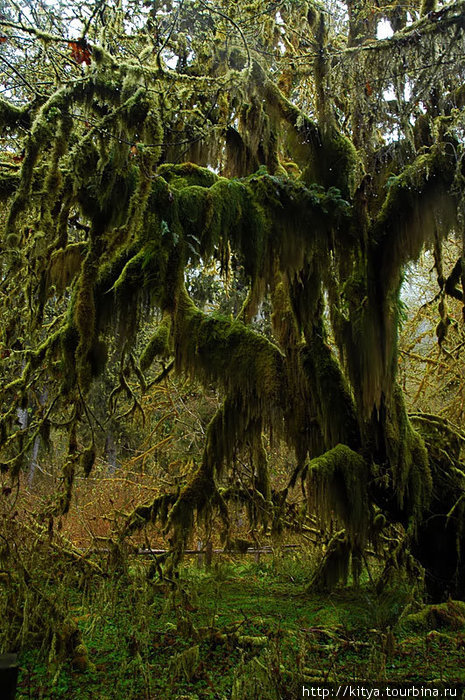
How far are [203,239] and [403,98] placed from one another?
243 cm

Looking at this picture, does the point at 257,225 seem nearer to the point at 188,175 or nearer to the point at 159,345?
the point at 188,175

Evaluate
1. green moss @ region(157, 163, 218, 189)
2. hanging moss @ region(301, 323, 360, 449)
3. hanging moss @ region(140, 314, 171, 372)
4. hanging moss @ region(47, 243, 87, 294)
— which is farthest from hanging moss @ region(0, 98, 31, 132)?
hanging moss @ region(301, 323, 360, 449)

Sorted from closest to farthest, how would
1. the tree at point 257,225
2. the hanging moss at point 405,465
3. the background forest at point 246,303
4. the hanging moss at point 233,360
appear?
the background forest at point 246,303
the tree at point 257,225
the hanging moss at point 233,360
the hanging moss at point 405,465

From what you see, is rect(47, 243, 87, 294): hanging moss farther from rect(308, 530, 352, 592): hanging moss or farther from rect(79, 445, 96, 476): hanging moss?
rect(308, 530, 352, 592): hanging moss

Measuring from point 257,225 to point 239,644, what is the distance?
412 centimetres

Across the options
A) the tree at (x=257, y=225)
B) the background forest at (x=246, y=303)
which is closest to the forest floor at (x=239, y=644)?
the background forest at (x=246, y=303)

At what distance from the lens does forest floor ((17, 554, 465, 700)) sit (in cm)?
361

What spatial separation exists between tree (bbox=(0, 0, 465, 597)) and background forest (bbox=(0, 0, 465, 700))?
30mm

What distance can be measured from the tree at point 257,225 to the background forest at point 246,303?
30mm

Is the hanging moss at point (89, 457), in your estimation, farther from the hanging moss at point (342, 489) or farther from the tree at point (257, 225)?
the hanging moss at point (342, 489)

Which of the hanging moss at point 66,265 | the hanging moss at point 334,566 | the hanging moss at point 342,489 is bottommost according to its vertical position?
the hanging moss at point 334,566

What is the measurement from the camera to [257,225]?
513cm

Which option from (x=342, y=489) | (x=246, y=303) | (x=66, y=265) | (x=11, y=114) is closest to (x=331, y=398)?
(x=342, y=489)

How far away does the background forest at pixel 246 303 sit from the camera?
4.35 meters
